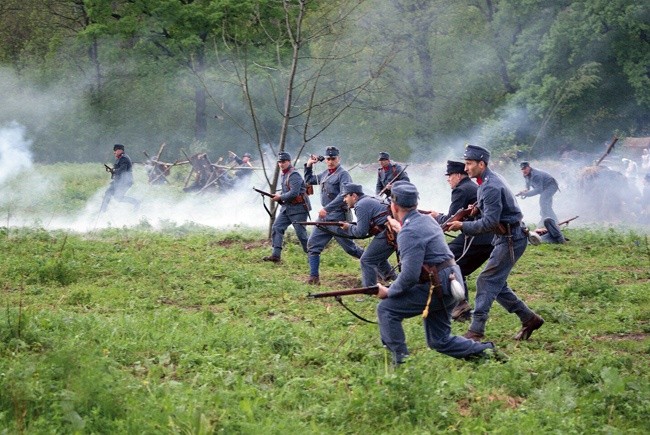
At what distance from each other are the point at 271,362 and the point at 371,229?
14.0 feet

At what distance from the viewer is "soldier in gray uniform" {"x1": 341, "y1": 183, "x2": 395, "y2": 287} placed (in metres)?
12.8

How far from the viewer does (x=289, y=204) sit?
1672cm

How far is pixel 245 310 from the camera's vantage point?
12.1 metres

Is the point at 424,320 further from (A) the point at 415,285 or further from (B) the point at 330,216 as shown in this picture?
(B) the point at 330,216

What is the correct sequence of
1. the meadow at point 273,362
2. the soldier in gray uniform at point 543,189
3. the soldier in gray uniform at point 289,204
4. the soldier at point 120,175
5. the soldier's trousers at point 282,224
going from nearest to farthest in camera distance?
the meadow at point 273,362 → the soldier in gray uniform at point 289,204 → the soldier's trousers at point 282,224 → the soldier in gray uniform at point 543,189 → the soldier at point 120,175

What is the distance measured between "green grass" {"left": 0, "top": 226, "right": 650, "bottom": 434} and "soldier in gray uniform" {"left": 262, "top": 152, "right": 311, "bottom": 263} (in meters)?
1.71

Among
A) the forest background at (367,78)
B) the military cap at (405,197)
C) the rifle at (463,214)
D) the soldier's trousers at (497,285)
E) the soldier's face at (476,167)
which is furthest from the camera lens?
the forest background at (367,78)

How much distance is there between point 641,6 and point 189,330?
37.1 metres

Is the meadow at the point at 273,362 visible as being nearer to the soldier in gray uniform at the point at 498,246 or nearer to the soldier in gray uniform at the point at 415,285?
the soldier in gray uniform at the point at 415,285

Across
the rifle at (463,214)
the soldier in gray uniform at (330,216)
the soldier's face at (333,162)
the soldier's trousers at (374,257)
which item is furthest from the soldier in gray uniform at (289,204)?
the rifle at (463,214)

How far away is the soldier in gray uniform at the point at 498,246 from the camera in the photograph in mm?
10625

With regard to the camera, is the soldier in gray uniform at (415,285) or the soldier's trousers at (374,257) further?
the soldier's trousers at (374,257)

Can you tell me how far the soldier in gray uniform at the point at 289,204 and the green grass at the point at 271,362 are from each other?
1.71m

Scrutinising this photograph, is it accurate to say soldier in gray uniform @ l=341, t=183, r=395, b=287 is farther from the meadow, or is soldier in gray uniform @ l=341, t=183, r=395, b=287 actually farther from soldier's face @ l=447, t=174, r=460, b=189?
soldier's face @ l=447, t=174, r=460, b=189
